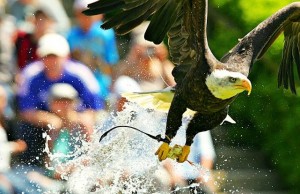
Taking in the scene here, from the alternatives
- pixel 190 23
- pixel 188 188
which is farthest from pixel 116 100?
pixel 190 23

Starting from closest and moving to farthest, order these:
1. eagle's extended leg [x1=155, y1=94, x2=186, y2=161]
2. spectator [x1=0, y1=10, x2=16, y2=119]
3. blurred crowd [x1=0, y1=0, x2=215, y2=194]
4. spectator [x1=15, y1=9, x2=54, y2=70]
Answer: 1. eagle's extended leg [x1=155, y1=94, x2=186, y2=161]
2. blurred crowd [x1=0, y1=0, x2=215, y2=194]
3. spectator [x1=0, y1=10, x2=16, y2=119]
4. spectator [x1=15, y1=9, x2=54, y2=70]

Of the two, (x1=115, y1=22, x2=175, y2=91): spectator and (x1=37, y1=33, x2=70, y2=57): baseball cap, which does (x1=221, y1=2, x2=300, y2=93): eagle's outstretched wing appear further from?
(x1=37, y1=33, x2=70, y2=57): baseball cap

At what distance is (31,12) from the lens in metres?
9.95

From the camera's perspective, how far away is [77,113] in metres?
9.38

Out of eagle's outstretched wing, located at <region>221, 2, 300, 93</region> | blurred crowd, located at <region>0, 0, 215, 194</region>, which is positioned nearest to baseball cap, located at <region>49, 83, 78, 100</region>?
blurred crowd, located at <region>0, 0, 215, 194</region>

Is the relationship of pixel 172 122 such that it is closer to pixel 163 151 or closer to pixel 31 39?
pixel 163 151

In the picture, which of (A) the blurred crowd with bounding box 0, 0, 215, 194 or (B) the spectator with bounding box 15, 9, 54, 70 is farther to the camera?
(B) the spectator with bounding box 15, 9, 54, 70

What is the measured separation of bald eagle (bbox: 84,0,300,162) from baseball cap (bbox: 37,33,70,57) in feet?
3.12

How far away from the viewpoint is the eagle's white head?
26.4ft

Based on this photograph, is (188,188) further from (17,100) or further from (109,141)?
(17,100)

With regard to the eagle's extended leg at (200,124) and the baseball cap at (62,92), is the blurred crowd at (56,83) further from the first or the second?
the eagle's extended leg at (200,124)

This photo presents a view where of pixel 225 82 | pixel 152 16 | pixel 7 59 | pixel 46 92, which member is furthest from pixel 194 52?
pixel 7 59

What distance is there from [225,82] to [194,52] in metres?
0.72

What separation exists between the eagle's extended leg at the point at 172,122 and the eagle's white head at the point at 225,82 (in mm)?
396
